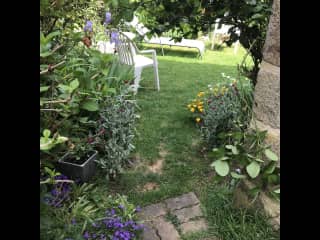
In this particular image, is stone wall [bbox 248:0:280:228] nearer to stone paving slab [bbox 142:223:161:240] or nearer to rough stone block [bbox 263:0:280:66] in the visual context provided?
rough stone block [bbox 263:0:280:66]

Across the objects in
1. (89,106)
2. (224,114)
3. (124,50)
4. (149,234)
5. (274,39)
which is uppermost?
(124,50)

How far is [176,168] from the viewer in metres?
2.68

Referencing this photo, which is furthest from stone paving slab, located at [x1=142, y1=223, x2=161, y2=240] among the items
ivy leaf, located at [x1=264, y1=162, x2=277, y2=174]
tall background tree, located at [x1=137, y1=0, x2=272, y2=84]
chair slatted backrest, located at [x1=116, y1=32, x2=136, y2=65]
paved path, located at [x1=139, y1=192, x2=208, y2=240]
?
chair slatted backrest, located at [x1=116, y1=32, x2=136, y2=65]

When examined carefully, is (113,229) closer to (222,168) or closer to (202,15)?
(222,168)

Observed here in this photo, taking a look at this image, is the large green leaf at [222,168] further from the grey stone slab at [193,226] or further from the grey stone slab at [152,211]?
the grey stone slab at [152,211]

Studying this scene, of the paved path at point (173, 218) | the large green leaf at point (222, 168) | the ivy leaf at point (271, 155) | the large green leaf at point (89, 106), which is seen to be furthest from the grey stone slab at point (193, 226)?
the large green leaf at point (89, 106)

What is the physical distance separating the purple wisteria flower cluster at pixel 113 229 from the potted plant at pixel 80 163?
1.62ft

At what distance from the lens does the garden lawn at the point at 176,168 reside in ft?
6.17

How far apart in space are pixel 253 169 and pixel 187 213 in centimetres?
68

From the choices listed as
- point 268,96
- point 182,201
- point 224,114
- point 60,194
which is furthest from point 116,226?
point 224,114
